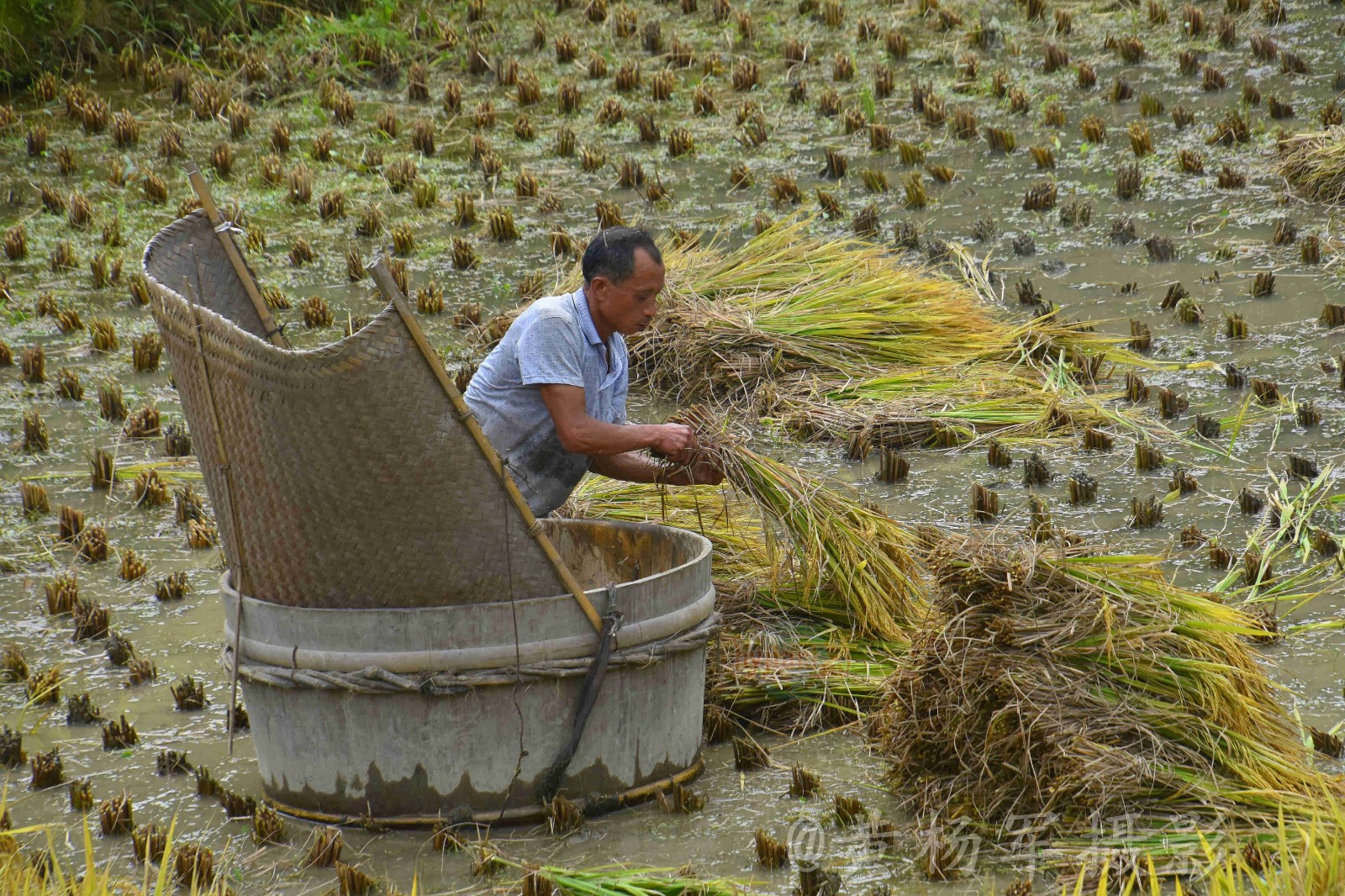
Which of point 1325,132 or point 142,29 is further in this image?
point 142,29

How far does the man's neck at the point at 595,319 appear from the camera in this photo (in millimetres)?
3955

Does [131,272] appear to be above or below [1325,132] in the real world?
below

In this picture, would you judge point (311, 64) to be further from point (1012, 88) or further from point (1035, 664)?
point (1035, 664)

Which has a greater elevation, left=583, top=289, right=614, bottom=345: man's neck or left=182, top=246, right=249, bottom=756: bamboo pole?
left=583, top=289, right=614, bottom=345: man's neck

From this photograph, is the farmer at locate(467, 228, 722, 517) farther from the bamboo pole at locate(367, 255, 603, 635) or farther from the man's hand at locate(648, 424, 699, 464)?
the bamboo pole at locate(367, 255, 603, 635)

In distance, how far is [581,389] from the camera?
12.6 feet

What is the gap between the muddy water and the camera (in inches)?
148

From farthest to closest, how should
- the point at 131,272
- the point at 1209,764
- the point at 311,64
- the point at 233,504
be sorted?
1. the point at 311,64
2. the point at 131,272
3. the point at 233,504
4. the point at 1209,764

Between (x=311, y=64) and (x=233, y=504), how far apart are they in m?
8.10

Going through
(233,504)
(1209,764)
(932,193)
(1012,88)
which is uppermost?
(1012,88)

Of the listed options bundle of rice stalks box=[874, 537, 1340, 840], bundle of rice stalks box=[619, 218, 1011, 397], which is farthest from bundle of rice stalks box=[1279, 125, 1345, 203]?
bundle of rice stalks box=[874, 537, 1340, 840]

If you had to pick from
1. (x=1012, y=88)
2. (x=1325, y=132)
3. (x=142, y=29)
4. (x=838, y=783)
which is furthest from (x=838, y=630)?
(x=142, y=29)

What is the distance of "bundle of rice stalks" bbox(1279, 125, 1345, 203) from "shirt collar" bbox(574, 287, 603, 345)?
5477mm

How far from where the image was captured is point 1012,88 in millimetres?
9719
